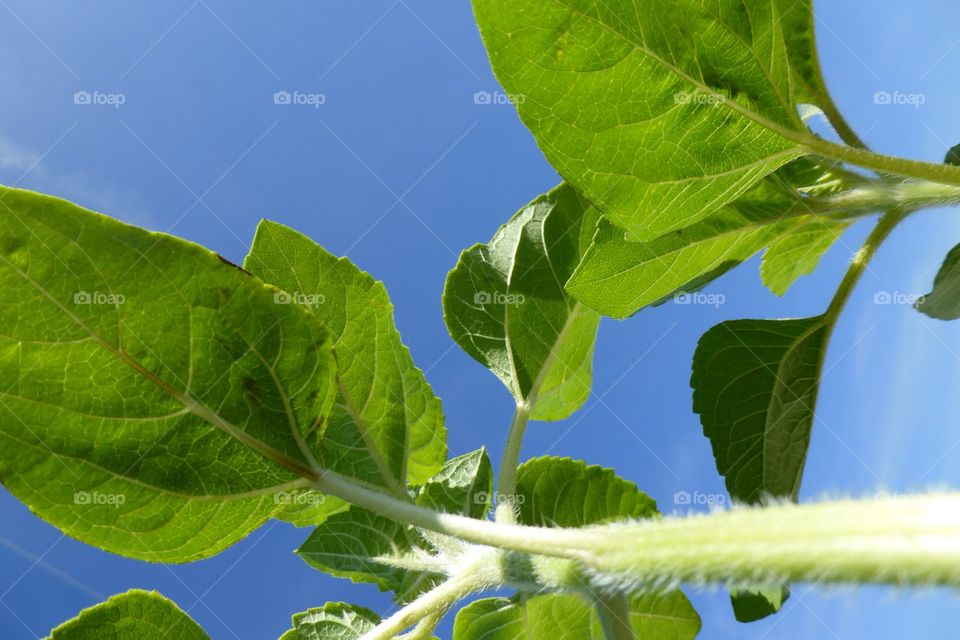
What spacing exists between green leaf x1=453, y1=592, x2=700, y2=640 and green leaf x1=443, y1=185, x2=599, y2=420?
0.63 metres

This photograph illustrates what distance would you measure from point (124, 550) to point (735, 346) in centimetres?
204

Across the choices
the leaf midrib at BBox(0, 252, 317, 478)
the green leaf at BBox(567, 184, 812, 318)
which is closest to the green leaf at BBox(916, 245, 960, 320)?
the green leaf at BBox(567, 184, 812, 318)

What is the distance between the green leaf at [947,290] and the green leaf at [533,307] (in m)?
1.12

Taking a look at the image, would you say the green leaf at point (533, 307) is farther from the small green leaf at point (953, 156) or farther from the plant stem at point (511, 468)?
the small green leaf at point (953, 156)

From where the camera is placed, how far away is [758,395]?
2.76 m

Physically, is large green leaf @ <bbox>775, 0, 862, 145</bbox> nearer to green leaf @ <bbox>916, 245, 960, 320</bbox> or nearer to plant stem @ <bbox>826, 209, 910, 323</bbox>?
plant stem @ <bbox>826, 209, 910, 323</bbox>

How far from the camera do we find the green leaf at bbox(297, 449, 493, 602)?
237 cm

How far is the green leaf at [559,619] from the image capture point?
2.41m

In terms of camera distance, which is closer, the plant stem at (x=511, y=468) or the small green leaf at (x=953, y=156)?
the plant stem at (x=511, y=468)

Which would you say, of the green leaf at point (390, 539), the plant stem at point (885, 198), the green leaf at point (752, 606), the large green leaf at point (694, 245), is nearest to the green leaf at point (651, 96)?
the large green leaf at point (694, 245)

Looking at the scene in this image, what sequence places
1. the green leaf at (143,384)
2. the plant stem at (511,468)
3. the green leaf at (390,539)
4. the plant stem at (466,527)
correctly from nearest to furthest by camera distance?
1. the plant stem at (466,527)
2. the green leaf at (143,384)
3. the plant stem at (511,468)
4. the green leaf at (390,539)

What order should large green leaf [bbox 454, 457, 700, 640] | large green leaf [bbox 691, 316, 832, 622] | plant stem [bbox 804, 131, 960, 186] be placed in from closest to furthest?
plant stem [bbox 804, 131, 960, 186] → large green leaf [bbox 454, 457, 700, 640] → large green leaf [bbox 691, 316, 832, 622]

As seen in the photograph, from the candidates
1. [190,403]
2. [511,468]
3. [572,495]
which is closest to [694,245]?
[511,468]

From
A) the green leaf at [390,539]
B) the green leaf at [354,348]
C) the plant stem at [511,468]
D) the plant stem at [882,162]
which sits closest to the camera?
the plant stem at [882,162]
